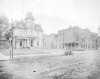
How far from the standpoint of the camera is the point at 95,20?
1817 mm

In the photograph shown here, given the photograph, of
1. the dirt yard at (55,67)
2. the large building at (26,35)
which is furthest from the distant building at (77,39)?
the large building at (26,35)

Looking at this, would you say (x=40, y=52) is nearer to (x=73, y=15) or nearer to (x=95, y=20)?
(x=73, y=15)

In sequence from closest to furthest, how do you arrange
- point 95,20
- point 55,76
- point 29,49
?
point 55,76
point 29,49
point 95,20

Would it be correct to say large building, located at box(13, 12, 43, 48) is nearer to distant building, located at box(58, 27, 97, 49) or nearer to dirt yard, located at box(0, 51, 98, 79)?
dirt yard, located at box(0, 51, 98, 79)

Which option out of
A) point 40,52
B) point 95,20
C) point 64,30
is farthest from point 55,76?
point 95,20

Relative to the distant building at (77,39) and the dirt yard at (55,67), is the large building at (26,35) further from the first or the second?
the distant building at (77,39)

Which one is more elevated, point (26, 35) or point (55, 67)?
point (26, 35)

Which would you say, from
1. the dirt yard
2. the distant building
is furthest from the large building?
the distant building

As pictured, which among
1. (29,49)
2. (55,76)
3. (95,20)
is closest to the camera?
(55,76)

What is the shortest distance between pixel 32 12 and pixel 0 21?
1.82 ft

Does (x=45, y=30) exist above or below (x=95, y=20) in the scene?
below

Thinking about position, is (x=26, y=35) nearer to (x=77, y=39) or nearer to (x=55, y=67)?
(x=55, y=67)

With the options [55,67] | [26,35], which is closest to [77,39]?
[55,67]

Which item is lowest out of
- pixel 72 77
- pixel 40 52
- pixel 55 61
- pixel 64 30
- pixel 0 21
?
pixel 72 77
